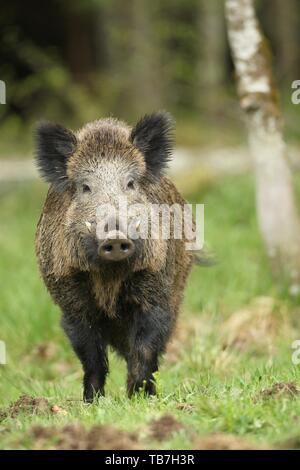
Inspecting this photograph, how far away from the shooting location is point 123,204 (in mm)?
5625

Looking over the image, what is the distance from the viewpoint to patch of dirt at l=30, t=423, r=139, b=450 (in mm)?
4191

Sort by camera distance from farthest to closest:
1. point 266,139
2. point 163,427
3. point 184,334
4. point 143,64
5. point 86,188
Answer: point 143,64 → point 266,139 → point 184,334 → point 86,188 → point 163,427

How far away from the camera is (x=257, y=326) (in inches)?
336

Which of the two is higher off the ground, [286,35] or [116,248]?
[286,35]

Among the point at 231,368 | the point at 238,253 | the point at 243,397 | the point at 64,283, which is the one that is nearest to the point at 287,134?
the point at 238,253

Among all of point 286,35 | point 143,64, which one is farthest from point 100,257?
point 286,35

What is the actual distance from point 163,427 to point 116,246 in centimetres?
128

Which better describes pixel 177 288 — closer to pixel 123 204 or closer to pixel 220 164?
pixel 123 204

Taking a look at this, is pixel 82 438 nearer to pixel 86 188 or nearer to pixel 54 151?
pixel 86 188

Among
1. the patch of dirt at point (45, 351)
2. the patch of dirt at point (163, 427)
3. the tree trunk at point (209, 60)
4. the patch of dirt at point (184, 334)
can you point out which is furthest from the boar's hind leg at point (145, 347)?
the tree trunk at point (209, 60)

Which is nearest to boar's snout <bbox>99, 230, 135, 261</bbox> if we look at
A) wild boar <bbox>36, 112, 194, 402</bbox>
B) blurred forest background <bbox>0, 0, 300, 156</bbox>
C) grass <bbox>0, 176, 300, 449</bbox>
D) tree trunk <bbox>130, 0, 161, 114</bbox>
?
wild boar <bbox>36, 112, 194, 402</bbox>

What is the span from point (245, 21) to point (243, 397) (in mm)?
5073

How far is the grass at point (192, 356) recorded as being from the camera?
14.7 ft

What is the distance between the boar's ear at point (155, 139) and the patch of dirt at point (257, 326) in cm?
237
